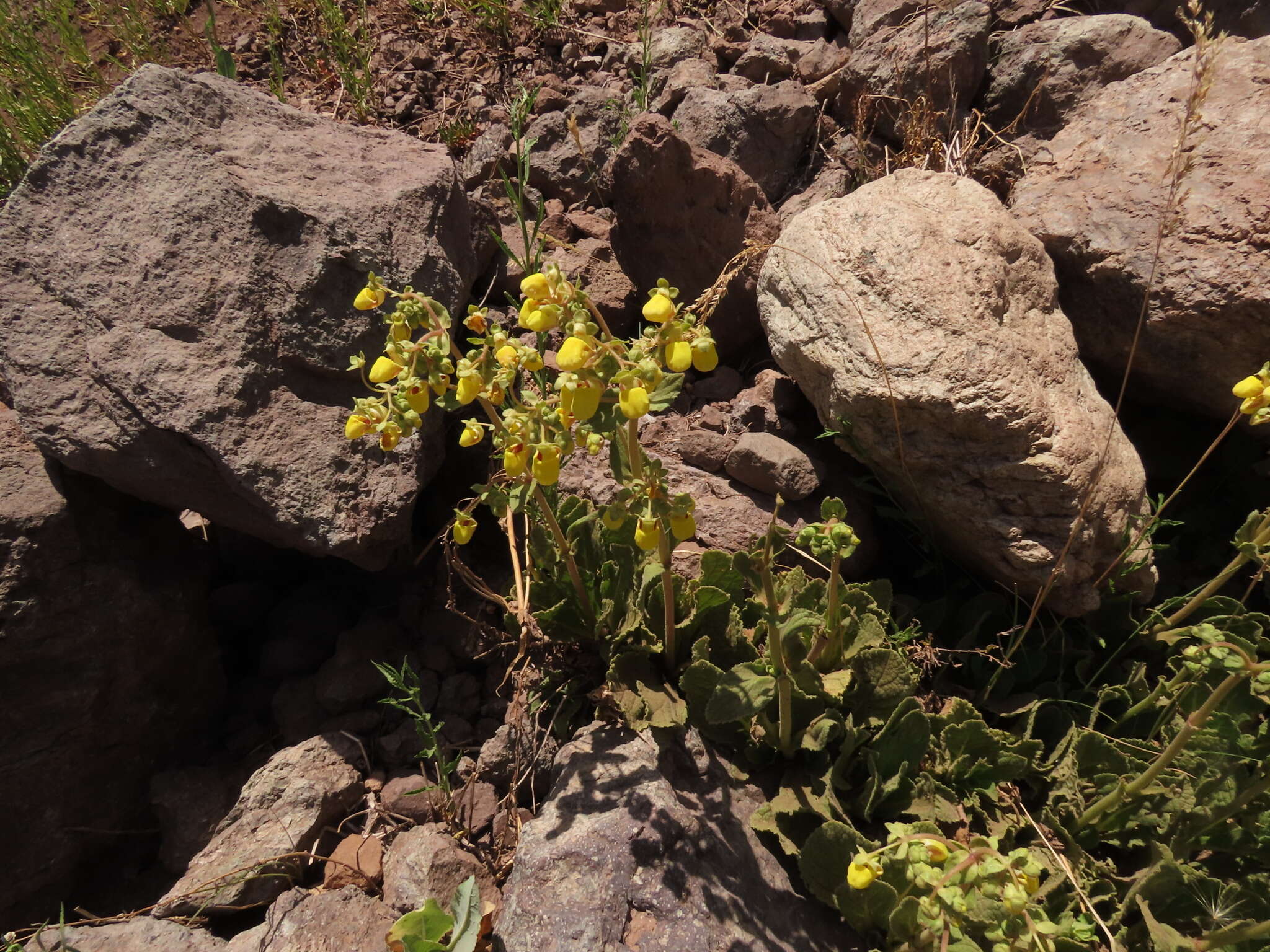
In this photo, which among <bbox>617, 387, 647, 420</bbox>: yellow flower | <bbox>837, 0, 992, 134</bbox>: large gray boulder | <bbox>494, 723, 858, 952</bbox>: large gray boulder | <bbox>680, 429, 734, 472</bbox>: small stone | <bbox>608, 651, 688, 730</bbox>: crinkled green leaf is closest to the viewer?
<bbox>617, 387, 647, 420</bbox>: yellow flower

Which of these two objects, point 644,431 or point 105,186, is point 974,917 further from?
point 105,186

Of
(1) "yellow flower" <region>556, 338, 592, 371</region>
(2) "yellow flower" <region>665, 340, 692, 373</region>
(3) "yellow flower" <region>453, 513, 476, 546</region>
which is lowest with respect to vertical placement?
(3) "yellow flower" <region>453, 513, 476, 546</region>

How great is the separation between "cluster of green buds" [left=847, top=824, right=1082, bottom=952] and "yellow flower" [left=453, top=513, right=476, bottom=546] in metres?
1.32

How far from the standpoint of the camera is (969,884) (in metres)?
1.90

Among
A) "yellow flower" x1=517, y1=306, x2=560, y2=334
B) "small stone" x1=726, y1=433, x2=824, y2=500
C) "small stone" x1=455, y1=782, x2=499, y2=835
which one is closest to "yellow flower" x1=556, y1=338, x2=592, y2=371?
"yellow flower" x1=517, y1=306, x2=560, y2=334

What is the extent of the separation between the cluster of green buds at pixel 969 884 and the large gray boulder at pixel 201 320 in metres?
2.02

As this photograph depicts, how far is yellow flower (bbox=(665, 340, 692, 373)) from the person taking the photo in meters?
1.91

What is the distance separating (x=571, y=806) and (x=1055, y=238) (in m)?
2.83

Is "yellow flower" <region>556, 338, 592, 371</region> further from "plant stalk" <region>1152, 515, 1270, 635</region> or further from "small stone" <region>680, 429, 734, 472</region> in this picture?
"plant stalk" <region>1152, 515, 1270, 635</region>

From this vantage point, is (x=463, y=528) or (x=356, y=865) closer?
(x=463, y=528)

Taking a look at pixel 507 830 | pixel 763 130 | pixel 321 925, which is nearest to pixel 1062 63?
pixel 763 130

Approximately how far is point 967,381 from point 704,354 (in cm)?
125

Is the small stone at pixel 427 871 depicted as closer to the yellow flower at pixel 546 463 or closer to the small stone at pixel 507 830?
the small stone at pixel 507 830

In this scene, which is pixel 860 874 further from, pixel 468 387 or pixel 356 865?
pixel 356 865
